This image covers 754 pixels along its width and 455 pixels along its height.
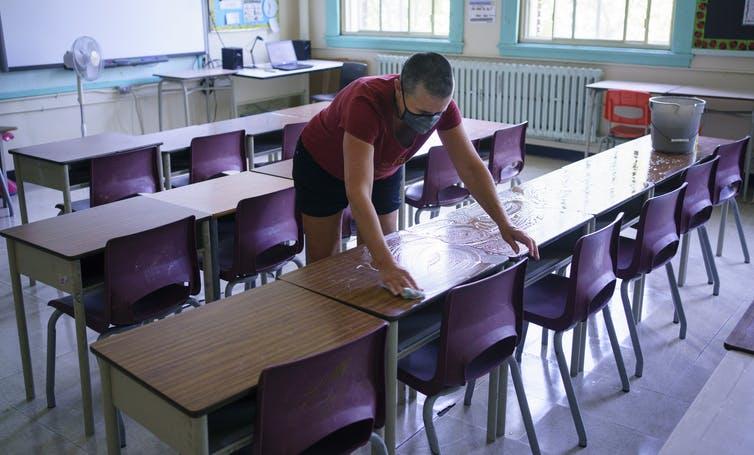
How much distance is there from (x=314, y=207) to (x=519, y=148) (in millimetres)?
2314

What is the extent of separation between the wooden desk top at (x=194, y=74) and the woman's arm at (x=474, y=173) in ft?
16.5

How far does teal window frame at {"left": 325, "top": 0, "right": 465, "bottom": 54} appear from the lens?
24.5 ft

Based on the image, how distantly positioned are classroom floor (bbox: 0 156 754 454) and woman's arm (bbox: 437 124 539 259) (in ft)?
2.52

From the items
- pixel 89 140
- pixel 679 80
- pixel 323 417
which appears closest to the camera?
pixel 323 417

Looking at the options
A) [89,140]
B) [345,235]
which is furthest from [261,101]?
[345,235]

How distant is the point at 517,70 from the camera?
280 inches

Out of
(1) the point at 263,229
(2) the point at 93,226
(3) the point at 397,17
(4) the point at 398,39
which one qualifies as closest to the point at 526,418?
(1) the point at 263,229

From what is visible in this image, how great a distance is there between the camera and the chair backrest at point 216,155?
4.20 meters

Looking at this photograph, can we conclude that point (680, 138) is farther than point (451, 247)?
Yes

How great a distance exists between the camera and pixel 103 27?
22.1 feet

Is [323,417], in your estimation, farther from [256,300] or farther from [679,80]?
[679,80]

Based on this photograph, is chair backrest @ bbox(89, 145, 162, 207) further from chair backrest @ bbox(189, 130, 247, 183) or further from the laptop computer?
the laptop computer

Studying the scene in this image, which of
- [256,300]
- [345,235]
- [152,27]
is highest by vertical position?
[152,27]

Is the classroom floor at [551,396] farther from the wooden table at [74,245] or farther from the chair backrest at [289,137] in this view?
the chair backrest at [289,137]
